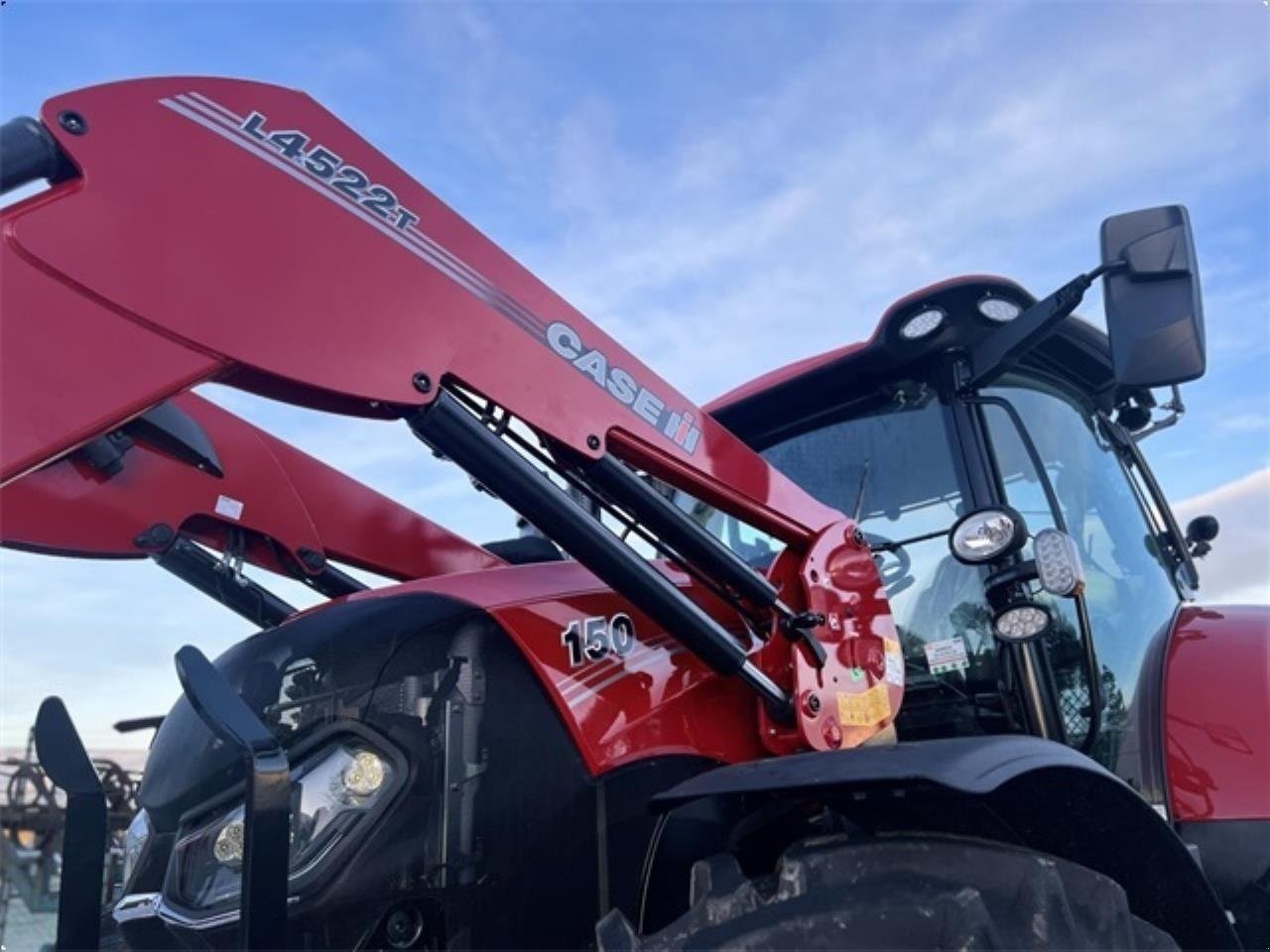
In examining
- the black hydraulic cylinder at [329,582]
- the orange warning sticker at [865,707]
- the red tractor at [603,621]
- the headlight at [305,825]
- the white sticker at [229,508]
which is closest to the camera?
the red tractor at [603,621]

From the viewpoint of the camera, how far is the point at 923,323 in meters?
3.37

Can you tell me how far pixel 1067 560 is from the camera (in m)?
3.03

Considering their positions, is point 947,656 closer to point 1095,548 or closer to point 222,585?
point 1095,548

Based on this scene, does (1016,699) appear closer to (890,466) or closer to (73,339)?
(890,466)

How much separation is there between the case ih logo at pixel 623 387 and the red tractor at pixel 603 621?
0.01 m

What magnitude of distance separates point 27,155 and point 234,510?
1717mm

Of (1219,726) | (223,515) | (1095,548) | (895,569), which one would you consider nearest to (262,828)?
(223,515)

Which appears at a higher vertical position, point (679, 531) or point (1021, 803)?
point (679, 531)

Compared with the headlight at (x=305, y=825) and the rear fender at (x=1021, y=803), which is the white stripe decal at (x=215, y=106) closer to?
the headlight at (x=305, y=825)

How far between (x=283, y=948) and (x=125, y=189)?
1315 mm

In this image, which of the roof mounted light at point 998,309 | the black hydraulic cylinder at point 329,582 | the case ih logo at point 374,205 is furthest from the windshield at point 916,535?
the black hydraulic cylinder at point 329,582

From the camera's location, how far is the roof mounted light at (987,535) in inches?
118

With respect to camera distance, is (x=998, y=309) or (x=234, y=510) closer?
(x=998, y=309)

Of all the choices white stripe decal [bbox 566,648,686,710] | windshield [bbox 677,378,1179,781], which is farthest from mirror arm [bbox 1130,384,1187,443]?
white stripe decal [bbox 566,648,686,710]
